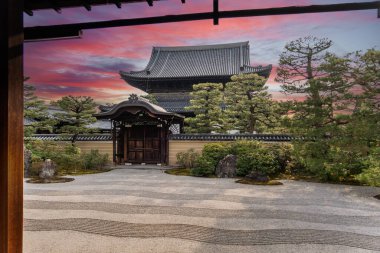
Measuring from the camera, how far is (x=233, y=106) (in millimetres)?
20797

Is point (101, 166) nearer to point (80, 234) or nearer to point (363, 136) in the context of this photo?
point (80, 234)

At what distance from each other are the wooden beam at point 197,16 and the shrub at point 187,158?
1265cm

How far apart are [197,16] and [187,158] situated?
13095 millimetres

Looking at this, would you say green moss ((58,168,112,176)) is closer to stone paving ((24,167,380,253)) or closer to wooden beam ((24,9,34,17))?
stone paving ((24,167,380,253))

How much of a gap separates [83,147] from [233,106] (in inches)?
414

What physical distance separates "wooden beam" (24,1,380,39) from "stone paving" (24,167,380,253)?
3.59m

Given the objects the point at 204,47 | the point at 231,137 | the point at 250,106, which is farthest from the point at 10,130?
the point at 204,47

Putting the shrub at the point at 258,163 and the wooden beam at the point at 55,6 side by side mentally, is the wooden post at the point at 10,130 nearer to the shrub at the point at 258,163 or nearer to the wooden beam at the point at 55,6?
the wooden beam at the point at 55,6

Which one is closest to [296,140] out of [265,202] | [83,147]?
[265,202]

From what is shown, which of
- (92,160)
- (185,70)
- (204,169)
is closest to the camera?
(204,169)

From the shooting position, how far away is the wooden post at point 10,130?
9.57ft

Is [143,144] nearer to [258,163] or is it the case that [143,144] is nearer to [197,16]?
[258,163]

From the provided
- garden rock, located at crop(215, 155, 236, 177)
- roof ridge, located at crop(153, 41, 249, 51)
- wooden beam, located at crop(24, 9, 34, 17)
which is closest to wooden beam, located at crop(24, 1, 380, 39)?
wooden beam, located at crop(24, 9, 34, 17)

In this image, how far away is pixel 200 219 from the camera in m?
6.76
